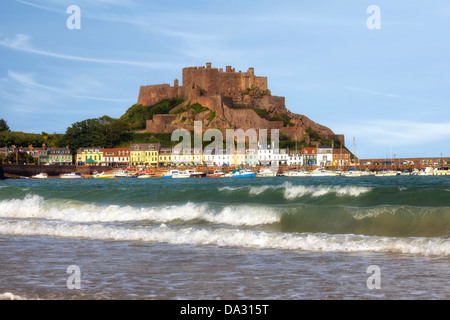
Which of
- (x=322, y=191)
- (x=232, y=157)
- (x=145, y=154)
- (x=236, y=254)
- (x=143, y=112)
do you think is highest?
(x=143, y=112)

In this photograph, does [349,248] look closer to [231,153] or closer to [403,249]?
[403,249]

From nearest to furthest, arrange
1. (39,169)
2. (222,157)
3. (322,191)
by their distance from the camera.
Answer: (322,191), (39,169), (222,157)

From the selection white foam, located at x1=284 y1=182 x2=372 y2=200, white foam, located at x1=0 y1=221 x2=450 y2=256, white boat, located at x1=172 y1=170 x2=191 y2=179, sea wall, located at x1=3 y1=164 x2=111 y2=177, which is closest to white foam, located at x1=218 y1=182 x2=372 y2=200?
white foam, located at x1=284 y1=182 x2=372 y2=200

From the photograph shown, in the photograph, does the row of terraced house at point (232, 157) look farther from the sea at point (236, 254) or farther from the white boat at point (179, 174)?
the sea at point (236, 254)

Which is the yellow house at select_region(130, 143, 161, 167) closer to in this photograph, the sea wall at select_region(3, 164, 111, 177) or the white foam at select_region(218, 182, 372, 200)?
the sea wall at select_region(3, 164, 111, 177)

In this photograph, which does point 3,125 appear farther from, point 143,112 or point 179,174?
point 179,174

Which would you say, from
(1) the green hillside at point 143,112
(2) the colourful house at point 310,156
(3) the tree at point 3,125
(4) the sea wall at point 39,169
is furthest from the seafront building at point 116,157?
(3) the tree at point 3,125

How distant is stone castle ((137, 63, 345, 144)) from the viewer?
13462 cm

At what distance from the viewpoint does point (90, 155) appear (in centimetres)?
13588

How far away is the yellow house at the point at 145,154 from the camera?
129375 millimetres

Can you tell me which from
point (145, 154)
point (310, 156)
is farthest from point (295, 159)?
point (145, 154)

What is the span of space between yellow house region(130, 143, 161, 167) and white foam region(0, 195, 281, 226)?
103398 millimetres

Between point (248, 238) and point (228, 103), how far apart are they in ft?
413

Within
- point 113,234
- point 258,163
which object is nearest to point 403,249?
point 113,234
